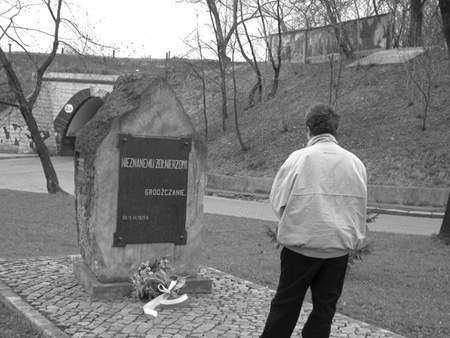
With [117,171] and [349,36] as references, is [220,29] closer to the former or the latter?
[349,36]

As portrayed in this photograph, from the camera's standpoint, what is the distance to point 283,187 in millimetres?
4738

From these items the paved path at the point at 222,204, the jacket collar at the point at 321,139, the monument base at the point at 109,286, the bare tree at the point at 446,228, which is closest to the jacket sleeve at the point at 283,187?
the jacket collar at the point at 321,139

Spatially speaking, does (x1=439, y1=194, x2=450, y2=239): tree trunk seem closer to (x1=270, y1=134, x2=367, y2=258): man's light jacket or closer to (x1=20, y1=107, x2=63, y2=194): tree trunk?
(x1=270, y1=134, x2=367, y2=258): man's light jacket

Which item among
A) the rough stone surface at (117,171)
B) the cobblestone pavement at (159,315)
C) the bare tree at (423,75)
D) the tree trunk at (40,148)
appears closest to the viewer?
the cobblestone pavement at (159,315)

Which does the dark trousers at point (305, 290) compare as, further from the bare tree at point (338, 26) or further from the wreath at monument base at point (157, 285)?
the bare tree at point (338, 26)

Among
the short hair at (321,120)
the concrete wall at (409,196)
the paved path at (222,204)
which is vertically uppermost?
the short hair at (321,120)

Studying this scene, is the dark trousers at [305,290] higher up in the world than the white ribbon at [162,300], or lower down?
higher up

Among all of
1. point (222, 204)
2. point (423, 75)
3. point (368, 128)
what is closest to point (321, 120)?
point (222, 204)

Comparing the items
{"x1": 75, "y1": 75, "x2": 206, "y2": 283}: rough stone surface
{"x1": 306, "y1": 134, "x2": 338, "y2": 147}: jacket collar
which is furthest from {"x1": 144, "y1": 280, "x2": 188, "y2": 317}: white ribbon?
{"x1": 306, "y1": 134, "x2": 338, "y2": 147}: jacket collar

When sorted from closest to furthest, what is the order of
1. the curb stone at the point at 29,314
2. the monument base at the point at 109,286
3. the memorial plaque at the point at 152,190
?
the curb stone at the point at 29,314
the monument base at the point at 109,286
the memorial plaque at the point at 152,190

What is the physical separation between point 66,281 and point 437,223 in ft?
42.5

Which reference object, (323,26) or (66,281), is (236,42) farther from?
(66,281)

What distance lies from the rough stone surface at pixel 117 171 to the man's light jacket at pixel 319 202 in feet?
7.81

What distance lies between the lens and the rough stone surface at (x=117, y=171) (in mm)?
6715
